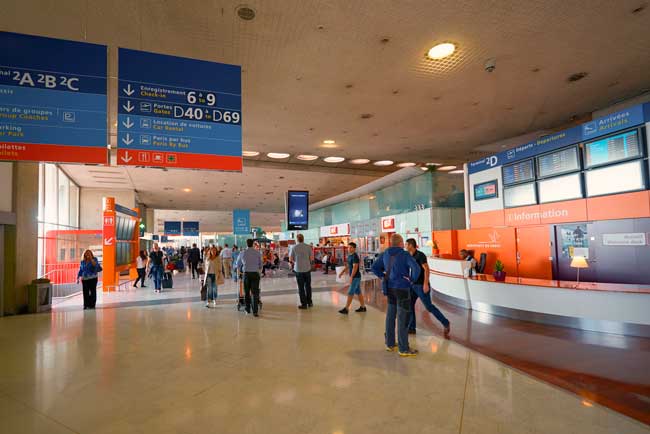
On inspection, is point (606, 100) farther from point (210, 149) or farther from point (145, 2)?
point (145, 2)

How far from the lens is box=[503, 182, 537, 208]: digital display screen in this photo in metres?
8.77

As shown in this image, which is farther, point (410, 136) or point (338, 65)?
point (410, 136)

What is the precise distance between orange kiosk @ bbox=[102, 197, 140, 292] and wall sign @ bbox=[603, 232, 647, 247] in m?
15.3

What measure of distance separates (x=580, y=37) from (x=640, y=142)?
7.79 feet

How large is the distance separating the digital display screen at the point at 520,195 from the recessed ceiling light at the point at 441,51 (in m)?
4.34

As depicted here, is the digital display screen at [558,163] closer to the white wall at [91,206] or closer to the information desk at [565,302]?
the information desk at [565,302]

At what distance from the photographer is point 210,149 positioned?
510 cm

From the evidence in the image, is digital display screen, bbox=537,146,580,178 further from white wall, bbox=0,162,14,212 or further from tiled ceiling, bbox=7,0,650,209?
white wall, bbox=0,162,14,212

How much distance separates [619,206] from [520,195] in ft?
7.70

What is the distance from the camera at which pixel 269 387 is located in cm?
386

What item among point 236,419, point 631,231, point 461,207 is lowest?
point 236,419

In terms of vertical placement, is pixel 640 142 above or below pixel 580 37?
below

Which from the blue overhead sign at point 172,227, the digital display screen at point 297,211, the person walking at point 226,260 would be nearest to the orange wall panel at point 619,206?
the digital display screen at point 297,211

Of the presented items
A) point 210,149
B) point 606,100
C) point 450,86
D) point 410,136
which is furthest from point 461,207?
point 210,149
